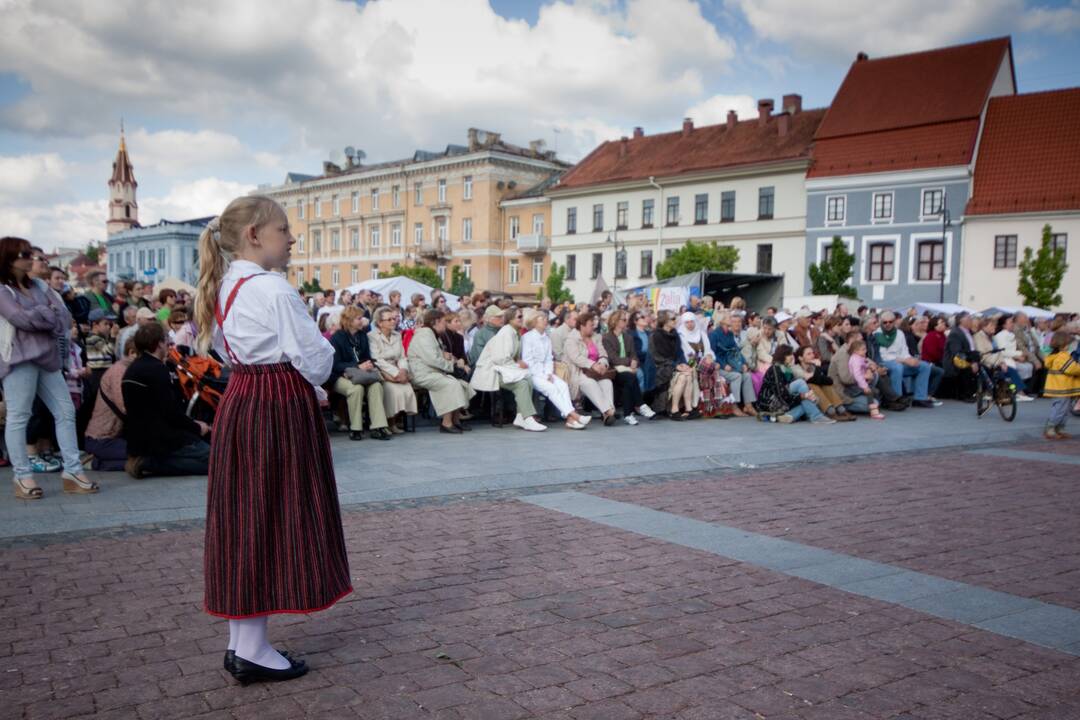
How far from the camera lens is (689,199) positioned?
189 ft

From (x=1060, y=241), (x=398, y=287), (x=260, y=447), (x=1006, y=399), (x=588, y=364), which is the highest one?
(x=1060, y=241)

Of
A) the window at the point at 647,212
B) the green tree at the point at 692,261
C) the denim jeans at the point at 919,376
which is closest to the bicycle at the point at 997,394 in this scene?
the denim jeans at the point at 919,376

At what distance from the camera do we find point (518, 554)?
6.06 m

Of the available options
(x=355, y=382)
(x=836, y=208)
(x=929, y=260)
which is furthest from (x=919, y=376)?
(x=836, y=208)

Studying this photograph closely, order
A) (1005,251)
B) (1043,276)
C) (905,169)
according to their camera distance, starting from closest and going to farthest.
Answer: (1043,276)
(1005,251)
(905,169)

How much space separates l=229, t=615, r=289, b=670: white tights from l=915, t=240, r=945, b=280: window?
161 feet

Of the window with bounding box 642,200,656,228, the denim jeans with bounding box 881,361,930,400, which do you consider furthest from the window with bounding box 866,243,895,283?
the denim jeans with bounding box 881,361,930,400

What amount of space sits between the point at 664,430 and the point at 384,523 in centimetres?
673

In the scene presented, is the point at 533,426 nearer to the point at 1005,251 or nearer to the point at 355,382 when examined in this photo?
the point at 355,382

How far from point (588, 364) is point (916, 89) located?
4469 cm

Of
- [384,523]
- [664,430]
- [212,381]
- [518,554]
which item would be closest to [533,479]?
[384,523]

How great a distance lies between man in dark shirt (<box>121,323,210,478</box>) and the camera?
8.29 m

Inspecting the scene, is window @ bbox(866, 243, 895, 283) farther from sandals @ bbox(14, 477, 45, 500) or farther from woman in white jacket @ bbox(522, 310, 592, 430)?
sandals @ bbox(14, 477, 45, 500)

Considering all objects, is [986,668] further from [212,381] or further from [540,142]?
[540,142]
